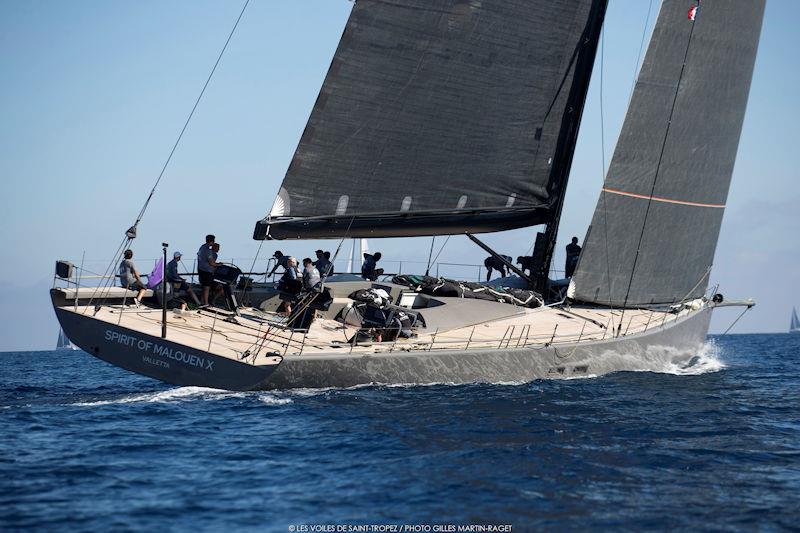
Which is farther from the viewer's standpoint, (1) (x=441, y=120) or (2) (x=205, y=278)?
(1) (x=441, y=120)

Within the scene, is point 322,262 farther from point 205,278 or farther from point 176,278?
point 176,278

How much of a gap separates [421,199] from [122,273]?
227 inches

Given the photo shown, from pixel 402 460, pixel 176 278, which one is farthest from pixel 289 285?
pixel 402 460

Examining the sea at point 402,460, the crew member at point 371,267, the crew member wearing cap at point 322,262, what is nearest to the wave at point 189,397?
the sea at point 402,460

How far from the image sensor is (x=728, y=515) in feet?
29.8

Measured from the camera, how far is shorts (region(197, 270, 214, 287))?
1759cm

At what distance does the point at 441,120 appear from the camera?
1808 cm

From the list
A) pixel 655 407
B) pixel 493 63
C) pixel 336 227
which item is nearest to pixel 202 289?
pixel 336 227

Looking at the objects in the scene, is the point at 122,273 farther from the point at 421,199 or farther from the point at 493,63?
the point at 493,63

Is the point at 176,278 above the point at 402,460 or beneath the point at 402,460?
above

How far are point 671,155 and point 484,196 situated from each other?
13.8 ft

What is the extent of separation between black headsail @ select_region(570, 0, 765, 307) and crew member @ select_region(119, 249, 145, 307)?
865cm

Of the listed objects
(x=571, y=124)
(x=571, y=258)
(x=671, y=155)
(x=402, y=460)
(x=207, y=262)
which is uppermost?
(x=571, y=124)

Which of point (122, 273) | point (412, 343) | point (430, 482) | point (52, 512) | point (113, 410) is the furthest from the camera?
point (122, 273)
